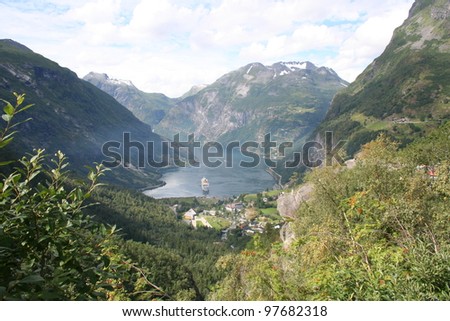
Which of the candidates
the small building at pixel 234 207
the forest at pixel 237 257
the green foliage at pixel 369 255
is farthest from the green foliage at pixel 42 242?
the small building at pixel 234 207

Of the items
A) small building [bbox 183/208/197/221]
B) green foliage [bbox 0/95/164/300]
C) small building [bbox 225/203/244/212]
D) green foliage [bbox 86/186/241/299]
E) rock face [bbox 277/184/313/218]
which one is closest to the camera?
green foliage [bbox 0/95/164/300]

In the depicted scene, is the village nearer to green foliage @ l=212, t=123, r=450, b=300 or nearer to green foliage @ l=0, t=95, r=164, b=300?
green foliage @ l=212, t=123, r=450, b=300

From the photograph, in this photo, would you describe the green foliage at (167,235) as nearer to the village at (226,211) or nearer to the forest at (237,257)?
the village at (226,211)

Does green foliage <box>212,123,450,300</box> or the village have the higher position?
green foliage <box>212,123,450,300</box>

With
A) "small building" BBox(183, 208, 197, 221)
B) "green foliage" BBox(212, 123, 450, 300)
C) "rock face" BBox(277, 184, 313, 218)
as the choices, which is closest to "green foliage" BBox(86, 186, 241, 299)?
"small building" BBox(183, 208, 197, 221)

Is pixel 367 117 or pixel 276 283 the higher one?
pixel 367 117

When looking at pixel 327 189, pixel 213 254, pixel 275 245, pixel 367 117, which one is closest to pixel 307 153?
pixel 367 117

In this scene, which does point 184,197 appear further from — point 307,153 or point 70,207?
point 70,207

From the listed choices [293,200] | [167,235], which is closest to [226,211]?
[167,235]

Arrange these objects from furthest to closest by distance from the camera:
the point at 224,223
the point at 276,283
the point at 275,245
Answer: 1. the point at 224,223
2. the point at 275,245
3. the point at 276,283
